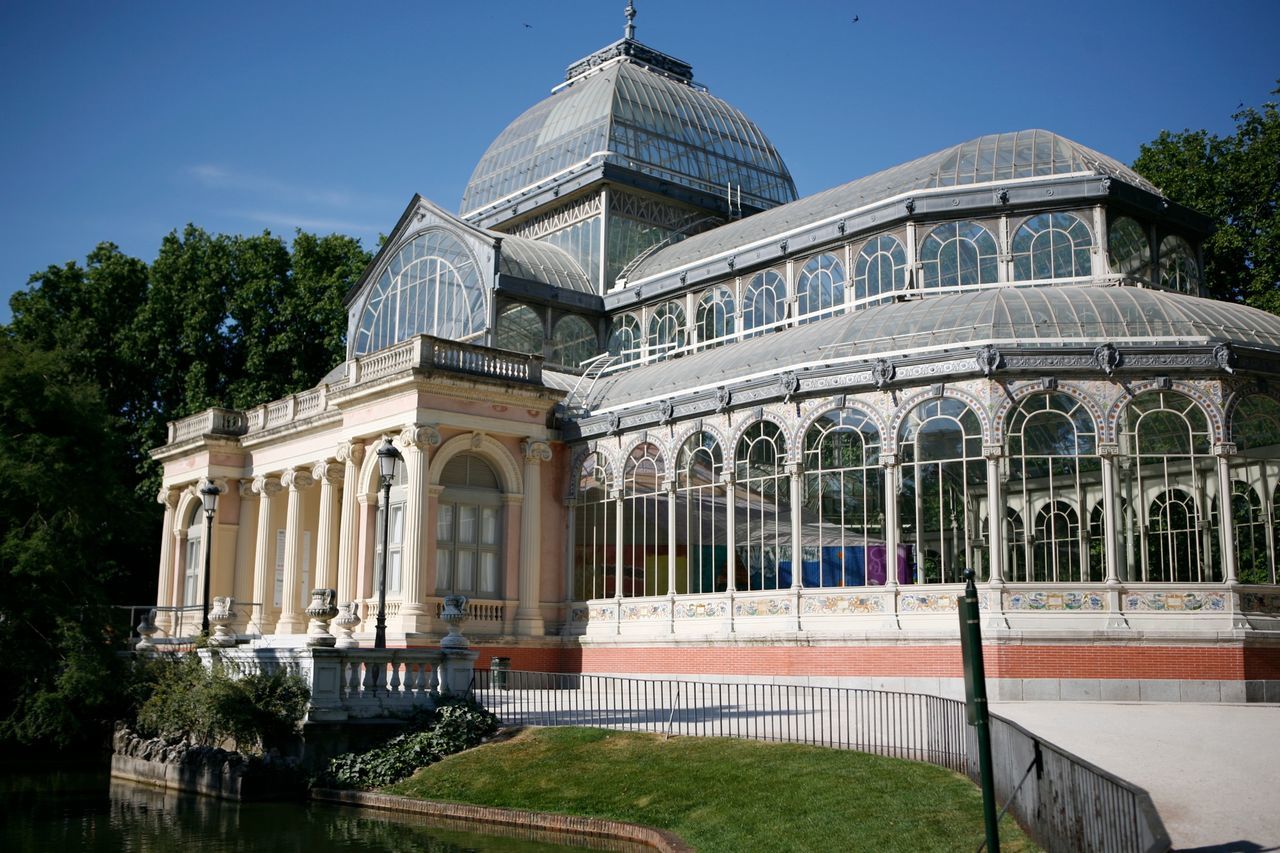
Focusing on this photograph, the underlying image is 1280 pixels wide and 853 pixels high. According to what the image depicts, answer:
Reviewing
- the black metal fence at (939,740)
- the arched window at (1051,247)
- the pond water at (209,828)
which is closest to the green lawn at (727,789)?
the black metal fence at (939,740)

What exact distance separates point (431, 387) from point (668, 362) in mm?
6970

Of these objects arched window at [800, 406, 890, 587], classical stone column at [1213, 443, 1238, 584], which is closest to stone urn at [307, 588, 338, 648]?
arched window at [800, 406, 890, 587]

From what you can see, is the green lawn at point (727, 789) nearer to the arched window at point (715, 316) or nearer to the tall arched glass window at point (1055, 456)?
the tall arched glass window at point (1055, 456)

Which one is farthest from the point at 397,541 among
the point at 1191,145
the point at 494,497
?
the point at 1191,145

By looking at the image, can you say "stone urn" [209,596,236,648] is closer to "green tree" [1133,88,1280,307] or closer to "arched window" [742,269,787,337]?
"arched window" [742,269,787,337]

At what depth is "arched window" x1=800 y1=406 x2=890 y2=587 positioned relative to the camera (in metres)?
27.7

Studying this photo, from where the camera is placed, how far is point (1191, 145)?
44.9 metres

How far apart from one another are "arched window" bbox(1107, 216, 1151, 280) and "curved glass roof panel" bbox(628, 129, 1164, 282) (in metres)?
1.25

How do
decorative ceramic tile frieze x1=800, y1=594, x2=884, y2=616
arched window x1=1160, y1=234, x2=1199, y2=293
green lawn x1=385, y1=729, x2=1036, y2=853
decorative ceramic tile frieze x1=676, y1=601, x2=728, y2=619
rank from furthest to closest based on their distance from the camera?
arched window x1=1160, y1=234, x2=1199, y2=293 → decorative ceramic tile frieze x1=676, y1=601, x2=728, y2=619 → decorative ceramic tile frieze x1=800, y1=594, x2=884, y2=616 → green lawn x1=385, y1=729, x2=1036, y2=853

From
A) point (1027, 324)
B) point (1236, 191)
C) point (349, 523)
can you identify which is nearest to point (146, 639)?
point (349, 523)

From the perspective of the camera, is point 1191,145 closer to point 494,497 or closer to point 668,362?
point 668,362

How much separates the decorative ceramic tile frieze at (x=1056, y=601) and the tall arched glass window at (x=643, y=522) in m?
9.98

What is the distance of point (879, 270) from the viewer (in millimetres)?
33438

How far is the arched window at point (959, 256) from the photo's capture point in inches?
1246
